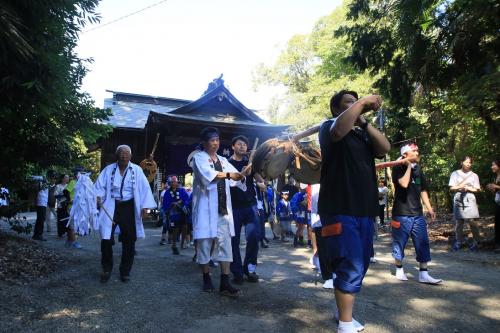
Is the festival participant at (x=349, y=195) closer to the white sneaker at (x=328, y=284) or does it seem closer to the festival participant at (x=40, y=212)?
the white sneaker at (x=328, y=284)

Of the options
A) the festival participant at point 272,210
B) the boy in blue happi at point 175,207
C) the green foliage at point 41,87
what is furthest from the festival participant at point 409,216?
the festival participant at point 272,210

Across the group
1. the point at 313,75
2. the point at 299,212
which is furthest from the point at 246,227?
the point at 313,75

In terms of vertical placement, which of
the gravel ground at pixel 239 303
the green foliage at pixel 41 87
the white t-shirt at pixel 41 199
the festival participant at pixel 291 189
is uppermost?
the green foliage at pixel 41 87

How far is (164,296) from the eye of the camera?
4664 millimetres

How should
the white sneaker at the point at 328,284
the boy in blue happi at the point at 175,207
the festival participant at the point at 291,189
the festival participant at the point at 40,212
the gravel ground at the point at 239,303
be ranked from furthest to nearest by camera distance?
the festival participant at the point at 291,189 → the festival participant at the point at 40,212 → the boy in blue happi at the point at 175,207 → the white sneaker at the point at 328,284 → the gravel ground at the point at 239,303


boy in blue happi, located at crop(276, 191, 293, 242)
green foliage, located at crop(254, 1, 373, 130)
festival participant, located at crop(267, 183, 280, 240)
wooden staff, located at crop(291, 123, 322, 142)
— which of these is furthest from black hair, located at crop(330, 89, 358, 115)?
green foliage, located at crop(254, 1, 373, 130)

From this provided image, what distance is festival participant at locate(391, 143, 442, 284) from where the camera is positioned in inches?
212

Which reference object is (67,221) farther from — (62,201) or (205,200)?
(205,200)

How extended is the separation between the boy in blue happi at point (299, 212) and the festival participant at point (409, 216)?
4025mm

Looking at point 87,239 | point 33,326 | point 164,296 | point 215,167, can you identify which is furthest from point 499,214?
point 87,239

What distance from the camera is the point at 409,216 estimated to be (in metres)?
5.50

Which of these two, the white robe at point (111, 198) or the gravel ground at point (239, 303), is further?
the white robe at point (111, 198)

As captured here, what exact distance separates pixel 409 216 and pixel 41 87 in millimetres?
5097

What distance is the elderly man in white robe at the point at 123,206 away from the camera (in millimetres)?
5469
